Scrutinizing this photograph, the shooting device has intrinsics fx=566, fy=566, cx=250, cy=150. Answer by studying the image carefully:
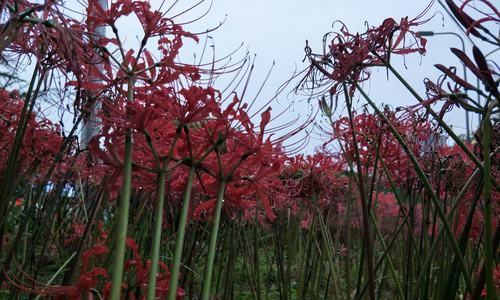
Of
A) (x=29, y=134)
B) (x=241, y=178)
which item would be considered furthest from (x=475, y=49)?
(x=29, y=134)

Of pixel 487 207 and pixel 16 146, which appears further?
pixel 16 146

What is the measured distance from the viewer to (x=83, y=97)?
1351 mm

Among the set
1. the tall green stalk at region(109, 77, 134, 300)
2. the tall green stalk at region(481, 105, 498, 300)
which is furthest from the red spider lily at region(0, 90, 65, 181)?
the tall green stalk at region(481, 105, 498, 300)

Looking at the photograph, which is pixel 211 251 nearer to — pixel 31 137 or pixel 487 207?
pixel 487 207

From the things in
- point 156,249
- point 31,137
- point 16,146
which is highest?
point 31,137

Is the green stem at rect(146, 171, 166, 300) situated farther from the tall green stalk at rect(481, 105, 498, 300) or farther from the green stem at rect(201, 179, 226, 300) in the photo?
the tall green stalk at rect(481, 105, 498, 300)

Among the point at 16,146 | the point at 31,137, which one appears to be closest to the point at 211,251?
the point at 16,146

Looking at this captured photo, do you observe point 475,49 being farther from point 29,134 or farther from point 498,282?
point 29,134

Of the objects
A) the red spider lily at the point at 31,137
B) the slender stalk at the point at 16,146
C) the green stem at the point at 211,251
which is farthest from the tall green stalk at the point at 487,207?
the red spider lily at the point at 31,137

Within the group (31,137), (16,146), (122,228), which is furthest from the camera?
(31,137)

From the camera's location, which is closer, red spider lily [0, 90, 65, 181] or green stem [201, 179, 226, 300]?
green stem [201, 179, 226, 300]

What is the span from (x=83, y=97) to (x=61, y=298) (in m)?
0.48

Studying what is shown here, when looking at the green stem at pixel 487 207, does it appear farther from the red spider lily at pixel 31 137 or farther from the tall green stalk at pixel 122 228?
the red spider lily at pixel 31 137

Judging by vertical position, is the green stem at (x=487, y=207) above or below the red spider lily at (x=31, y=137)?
below
